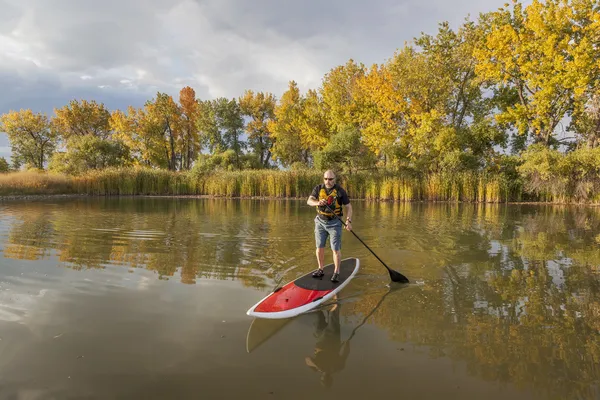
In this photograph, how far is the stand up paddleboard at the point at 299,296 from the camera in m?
4.45

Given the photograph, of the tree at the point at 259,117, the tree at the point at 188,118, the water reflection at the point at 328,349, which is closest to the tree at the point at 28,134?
the tree at the point at 188,118

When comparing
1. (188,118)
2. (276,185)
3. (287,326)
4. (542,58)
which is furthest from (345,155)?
(287,326)

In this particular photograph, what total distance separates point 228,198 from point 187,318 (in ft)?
73.8

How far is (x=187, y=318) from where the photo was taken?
4500 mm

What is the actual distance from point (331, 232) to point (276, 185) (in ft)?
66.9

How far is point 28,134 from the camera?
41.3m

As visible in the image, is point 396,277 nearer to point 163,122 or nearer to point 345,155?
point 345,155

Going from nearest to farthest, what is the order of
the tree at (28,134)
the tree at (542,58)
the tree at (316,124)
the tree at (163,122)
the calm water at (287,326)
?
the calm water at (287,326) < the tree at (542,58) < the tree at (316,124) < the tree at (163,122) < the tree at (28,134)

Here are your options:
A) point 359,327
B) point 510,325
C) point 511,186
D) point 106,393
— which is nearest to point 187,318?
point 106,393

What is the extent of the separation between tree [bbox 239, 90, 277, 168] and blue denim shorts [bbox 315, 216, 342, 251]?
130ft

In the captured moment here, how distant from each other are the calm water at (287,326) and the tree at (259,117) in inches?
1486

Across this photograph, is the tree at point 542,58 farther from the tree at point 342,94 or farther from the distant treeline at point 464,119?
the tree at point 342,94

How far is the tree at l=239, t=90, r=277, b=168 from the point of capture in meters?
45.3

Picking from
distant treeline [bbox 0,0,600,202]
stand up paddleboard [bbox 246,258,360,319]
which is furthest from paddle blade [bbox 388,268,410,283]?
distant treeline [bbox 0,0,600,202]
